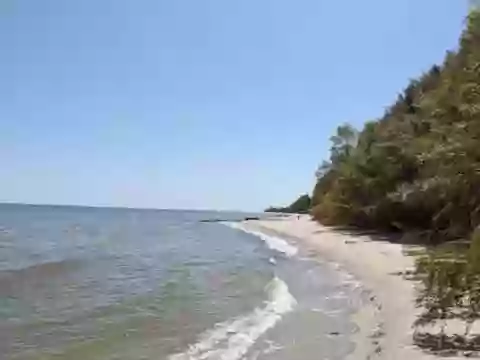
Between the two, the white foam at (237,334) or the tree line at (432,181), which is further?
the white foam at (237,334)

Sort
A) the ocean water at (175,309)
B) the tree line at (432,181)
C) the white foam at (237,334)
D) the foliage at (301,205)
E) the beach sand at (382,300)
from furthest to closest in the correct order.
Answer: the foliage at (301,205), the ocean water at (175,309), the white foam at (237,334), the beach sand at (382,300), the tree line at (432,181)

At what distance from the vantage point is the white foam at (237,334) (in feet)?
31.5

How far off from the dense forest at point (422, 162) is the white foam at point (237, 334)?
197 inches

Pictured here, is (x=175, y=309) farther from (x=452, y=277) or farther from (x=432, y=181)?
(x=432, y=181)

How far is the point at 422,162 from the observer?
1975 cm

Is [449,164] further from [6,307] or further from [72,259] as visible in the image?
[72,259]

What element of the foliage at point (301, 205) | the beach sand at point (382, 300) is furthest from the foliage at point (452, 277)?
the foliage at point (301, 205)

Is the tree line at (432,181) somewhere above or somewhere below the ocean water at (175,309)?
above

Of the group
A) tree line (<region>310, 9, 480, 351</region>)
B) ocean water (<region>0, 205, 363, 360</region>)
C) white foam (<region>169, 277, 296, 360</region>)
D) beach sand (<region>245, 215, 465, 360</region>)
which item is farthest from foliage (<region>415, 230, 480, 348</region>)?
white foam (<region>169, 277, 296, 360</region>)

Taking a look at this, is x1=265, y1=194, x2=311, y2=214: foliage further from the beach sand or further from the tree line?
the beach sand

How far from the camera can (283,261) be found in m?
27.1

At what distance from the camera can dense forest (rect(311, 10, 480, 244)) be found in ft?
40.5

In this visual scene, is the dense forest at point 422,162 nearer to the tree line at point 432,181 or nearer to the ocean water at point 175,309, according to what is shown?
the tree line at point 432,181

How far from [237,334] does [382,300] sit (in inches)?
189
